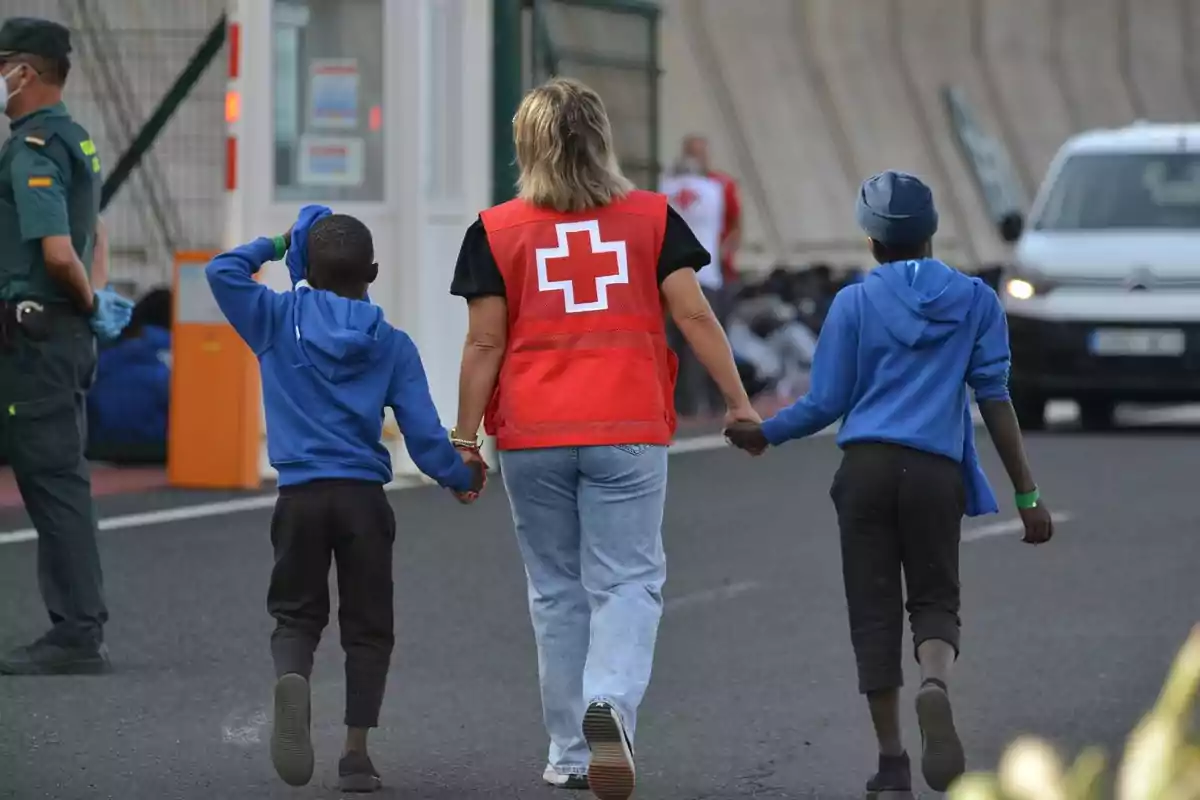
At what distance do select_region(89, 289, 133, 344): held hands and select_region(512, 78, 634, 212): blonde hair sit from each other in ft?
7.76

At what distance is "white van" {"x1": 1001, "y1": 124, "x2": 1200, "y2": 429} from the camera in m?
15.6

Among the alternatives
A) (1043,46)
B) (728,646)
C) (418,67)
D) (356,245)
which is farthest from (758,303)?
(1043,46)

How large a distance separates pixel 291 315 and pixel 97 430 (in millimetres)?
9054

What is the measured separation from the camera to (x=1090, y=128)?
122ft

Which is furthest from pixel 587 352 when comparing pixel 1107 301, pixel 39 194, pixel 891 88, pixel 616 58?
pixel 891 88

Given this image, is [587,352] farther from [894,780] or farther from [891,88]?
[891,88]

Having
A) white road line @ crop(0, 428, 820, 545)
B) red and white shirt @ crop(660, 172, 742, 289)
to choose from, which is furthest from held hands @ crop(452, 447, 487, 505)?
red and white shirt @ crop(660, 172, 742, 289)

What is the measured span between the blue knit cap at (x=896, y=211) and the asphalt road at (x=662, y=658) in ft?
3.93

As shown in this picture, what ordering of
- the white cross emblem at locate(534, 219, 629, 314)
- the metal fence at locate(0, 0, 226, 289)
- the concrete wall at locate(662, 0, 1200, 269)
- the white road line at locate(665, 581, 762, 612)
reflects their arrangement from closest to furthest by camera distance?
the white cross emblem at locate(534, 219, 629, 314) < the white road line at locate(665, 581, 762, 612) < the metal fence at locate(0, 0, 226, 289) < the concrete wall at locate(662, 0, 1200, 269)

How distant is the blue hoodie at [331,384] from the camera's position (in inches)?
209

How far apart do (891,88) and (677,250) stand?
2851cm

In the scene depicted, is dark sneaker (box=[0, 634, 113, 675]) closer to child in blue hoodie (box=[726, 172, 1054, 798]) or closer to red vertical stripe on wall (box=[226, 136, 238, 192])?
child in blue hoodie (box=[726, 172, 1054, 798])

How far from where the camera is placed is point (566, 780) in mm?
5500

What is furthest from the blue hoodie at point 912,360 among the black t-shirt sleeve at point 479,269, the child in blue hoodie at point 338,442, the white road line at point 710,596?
the white road line at point 710,596
